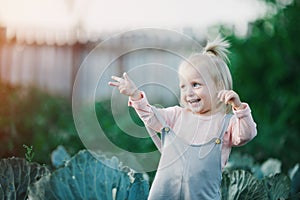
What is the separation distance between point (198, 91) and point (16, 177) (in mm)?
608

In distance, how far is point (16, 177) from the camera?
2.14 m

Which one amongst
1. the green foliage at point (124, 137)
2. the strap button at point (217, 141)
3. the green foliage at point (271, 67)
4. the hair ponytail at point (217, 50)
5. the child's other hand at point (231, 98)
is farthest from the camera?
the green foliage at point (271, 67)

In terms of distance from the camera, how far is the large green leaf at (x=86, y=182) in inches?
80.4

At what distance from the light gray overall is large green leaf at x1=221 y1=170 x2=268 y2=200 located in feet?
0.69

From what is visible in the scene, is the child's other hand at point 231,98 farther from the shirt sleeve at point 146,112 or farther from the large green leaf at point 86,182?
the large green leaf at point 86,182

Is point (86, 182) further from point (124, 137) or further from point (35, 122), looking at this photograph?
point (35, 122)

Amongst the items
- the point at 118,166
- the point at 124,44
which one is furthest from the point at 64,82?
the point at 118,166

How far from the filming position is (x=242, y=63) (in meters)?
6.74

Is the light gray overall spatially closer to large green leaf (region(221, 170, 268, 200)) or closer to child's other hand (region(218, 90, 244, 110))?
child's other hand (region(218, 90, 244, 110))

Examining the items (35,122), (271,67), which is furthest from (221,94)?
(271,67)

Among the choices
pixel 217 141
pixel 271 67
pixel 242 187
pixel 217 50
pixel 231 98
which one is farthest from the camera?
pixel 271 67

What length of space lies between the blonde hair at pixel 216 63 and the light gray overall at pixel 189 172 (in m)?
0.12

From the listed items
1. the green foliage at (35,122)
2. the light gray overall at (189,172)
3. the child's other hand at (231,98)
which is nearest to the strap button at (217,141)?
the light gray overall at (189,172)

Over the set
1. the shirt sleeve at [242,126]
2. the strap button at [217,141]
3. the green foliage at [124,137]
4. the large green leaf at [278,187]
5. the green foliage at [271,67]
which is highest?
the green foliage at [271,67]
